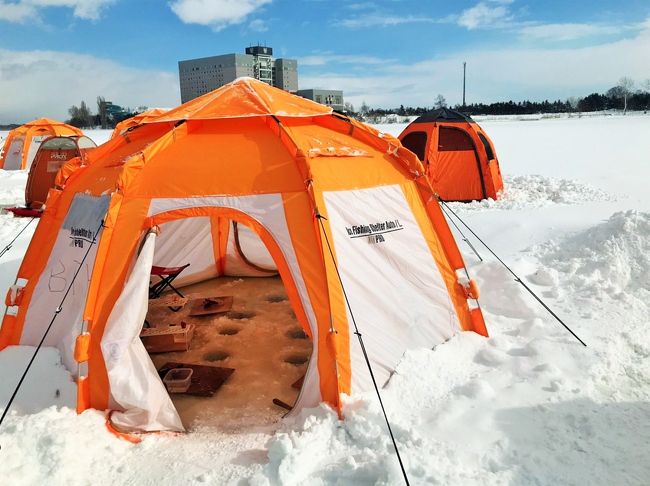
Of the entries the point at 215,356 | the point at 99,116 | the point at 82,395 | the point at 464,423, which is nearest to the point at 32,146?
the point at 215,356

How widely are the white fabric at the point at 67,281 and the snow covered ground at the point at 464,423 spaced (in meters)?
0.26

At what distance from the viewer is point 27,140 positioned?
20.8 m

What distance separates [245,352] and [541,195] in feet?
28.3

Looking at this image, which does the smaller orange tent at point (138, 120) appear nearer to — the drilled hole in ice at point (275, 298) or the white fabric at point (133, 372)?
the white fabric at point (133, 372)

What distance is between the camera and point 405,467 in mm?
3207

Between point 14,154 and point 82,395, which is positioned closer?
point 82,395

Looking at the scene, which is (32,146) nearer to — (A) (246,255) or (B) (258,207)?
(A) (246,255)

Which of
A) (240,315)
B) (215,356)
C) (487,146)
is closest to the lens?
(215,356)

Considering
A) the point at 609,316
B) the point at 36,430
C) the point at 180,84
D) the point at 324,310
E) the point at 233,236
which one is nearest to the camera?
the point at 36,430

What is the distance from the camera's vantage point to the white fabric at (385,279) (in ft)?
14.3

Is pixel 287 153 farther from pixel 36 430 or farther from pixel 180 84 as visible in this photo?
pixel 180 84

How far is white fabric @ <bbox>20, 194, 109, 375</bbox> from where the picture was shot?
4.57m

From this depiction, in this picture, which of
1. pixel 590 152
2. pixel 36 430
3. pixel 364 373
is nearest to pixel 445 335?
pixel 364 373

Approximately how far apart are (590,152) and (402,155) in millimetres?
17292
